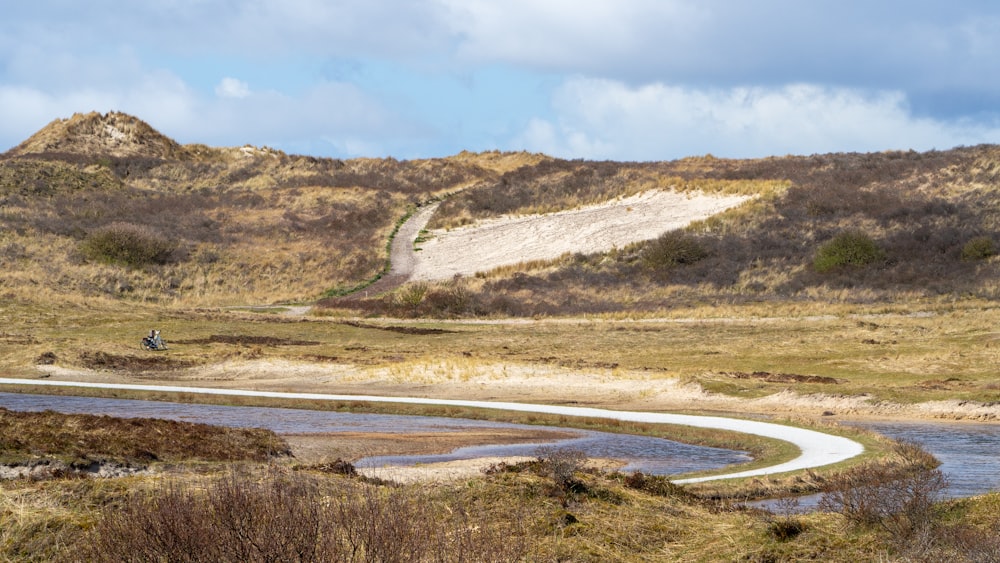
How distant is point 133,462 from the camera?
17188mm

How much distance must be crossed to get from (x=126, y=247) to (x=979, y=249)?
5907 centimetres

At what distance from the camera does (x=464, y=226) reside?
94562 mm

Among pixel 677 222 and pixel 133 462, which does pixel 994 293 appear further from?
pixel 133 462

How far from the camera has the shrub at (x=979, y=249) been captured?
2630 inches

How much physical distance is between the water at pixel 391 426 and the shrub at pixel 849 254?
4637 centimetres

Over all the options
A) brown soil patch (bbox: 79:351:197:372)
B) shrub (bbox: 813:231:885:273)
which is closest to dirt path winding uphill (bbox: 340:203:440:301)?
brown soil patch (bbox: 79:351:197:372)

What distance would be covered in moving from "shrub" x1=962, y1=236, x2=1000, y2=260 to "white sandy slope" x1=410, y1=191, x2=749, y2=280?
2310 cm

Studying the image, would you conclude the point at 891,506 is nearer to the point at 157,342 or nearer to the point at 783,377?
the point at 783,377

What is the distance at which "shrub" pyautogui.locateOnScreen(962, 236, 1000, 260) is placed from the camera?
6681 centimetres

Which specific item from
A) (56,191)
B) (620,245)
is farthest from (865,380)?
(56,191)

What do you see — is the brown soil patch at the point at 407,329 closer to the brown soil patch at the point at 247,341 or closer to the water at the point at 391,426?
the brown soil patch at the point at 247,341

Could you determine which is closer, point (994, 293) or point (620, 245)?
point (994, 293)

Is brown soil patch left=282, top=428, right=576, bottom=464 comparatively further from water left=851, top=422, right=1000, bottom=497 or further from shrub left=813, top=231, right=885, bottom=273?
shrub left=813, top=231, right=885, bottom=273

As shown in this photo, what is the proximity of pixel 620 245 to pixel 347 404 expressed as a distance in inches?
2096
